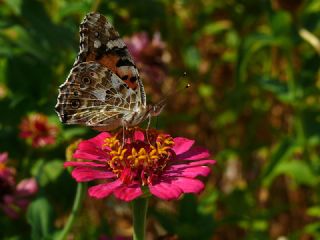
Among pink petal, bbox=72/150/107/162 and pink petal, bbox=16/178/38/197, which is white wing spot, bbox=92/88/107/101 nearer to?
pink petal, bbox=72/150/107/162

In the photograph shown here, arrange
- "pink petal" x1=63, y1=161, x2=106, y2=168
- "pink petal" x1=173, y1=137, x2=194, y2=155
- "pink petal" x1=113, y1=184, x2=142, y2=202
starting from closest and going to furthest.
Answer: "pink petal" x1=113, y1=184, x2=142, y2=202 → "pink petal" x1=63, y1=161, x2=106, y2=168 → "pink petal" x1=173, y1=137, x2=194, y2=155

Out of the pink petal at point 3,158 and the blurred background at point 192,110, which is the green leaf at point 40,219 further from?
the pink petal at point 3,158

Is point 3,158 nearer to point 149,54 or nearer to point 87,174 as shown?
point 87,174

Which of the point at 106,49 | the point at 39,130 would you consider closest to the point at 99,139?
the point at 106,49

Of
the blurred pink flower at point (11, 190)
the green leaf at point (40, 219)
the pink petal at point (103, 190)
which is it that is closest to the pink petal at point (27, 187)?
the blurred pink flower at point (11, 190)

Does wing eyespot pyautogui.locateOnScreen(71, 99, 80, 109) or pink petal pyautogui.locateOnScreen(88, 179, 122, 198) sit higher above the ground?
wing eyespot pyautogui.locateOnScreen(71, 99, 80, 109)

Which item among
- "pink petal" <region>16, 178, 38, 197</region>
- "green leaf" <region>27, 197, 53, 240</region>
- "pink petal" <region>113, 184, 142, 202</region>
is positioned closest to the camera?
"pink petal" <region>113, 184, 142, 202</region>

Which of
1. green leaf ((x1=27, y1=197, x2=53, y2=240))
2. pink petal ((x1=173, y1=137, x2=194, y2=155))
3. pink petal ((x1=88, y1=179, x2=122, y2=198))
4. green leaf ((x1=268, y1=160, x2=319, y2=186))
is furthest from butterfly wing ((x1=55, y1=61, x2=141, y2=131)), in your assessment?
green leaf ((x1=268, y1=160, x2=319, y2=186))

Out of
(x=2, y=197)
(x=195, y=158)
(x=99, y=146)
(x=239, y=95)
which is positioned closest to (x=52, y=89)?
(x=2, y=197)
